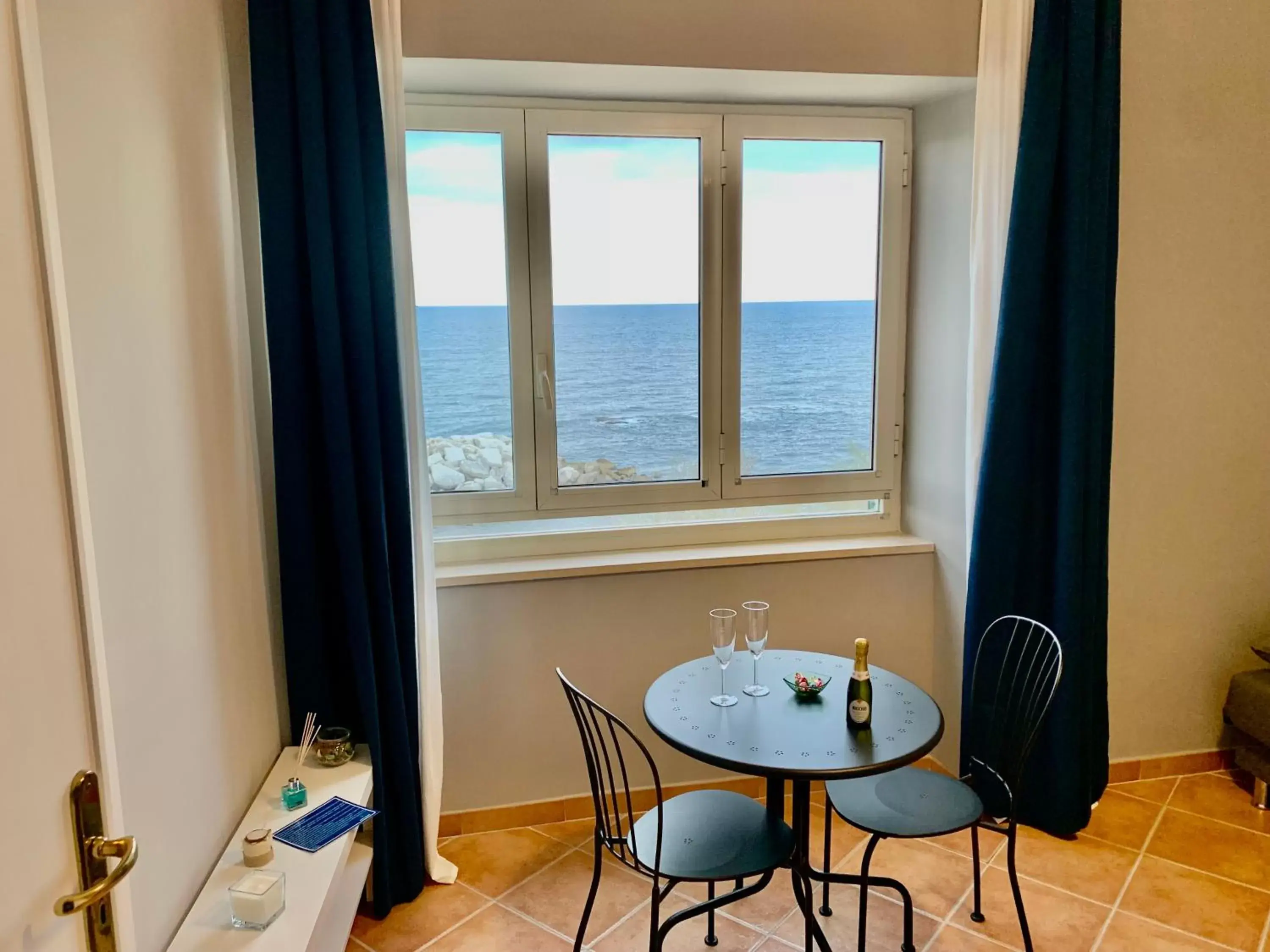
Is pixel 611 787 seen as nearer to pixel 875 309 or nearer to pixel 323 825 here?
pixel 323 825

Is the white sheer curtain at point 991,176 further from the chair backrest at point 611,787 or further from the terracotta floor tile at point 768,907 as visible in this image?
the chair backrest at point 611,787

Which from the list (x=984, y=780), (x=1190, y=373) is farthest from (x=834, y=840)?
(x=1190, y=373)

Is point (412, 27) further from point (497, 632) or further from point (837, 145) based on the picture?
point (497, 632)

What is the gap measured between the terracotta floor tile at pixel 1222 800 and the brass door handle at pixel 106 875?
3047 millimetres

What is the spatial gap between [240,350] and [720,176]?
1.57 meters

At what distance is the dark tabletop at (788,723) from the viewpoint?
1.87 meters

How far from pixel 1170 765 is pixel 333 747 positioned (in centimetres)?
277

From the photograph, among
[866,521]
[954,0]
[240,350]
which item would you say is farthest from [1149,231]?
[240,350]

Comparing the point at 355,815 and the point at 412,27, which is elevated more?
the point at 412,27

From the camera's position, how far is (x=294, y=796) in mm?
2068

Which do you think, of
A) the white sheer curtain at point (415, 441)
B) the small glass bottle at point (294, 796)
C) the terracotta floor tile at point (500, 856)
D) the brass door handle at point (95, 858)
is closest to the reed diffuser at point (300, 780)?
the small glass bottle at point (294, 796)

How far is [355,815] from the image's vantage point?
2.07 metres

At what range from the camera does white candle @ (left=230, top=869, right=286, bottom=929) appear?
166cm

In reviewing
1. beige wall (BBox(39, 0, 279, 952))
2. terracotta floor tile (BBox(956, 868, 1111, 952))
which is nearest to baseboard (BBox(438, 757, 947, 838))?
terracotta floor tile (BBox(956, 868, 1111, 952))
